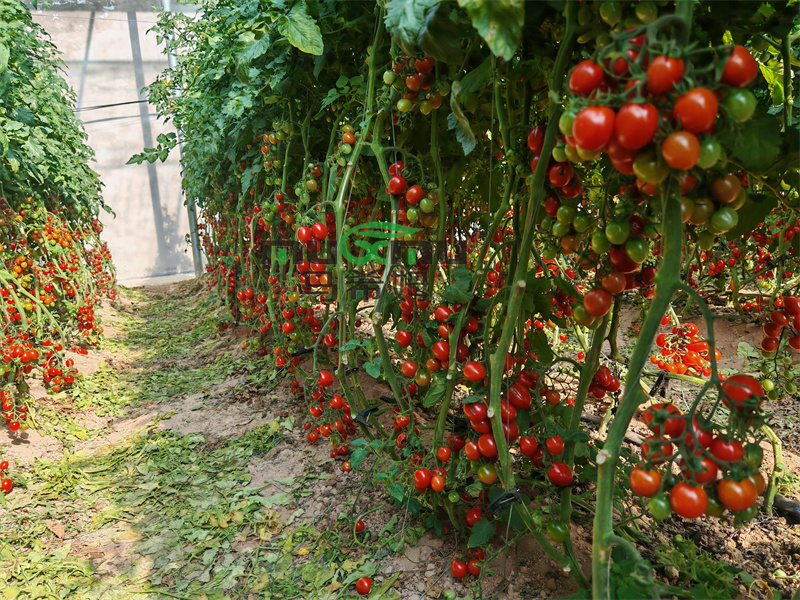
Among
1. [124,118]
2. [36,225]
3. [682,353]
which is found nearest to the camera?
[682,353]

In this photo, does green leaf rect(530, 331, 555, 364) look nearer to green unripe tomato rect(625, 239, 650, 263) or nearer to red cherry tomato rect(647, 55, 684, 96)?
green unripe tomato rect(625, 239, 650, 263)

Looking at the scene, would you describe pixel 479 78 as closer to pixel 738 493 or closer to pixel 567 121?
pixel 567 121

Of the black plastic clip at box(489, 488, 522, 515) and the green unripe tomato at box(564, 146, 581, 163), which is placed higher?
the green unripe tomato at box(564, 146, 581, 163)

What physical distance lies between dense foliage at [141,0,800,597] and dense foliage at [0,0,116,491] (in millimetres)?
1239

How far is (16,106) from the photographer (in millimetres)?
2721

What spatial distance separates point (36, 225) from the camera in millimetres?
3158

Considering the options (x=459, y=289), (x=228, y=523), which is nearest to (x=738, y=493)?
(x=459, y=289)

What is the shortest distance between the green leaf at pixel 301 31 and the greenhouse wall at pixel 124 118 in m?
6.85

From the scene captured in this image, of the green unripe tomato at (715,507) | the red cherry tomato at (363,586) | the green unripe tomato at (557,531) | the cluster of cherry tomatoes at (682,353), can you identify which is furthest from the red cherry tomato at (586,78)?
the cluster of cherry tomatoes at (682,353)

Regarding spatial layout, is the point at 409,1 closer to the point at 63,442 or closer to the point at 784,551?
the point at 784,551

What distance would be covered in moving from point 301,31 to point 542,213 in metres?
0.84

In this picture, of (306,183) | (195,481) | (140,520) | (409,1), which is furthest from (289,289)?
(409,1)

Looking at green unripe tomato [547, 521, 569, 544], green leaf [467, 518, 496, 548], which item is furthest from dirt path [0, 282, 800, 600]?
green unripe tomato [547, 521, 569, 544]

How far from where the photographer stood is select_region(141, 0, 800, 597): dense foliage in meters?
0.62
